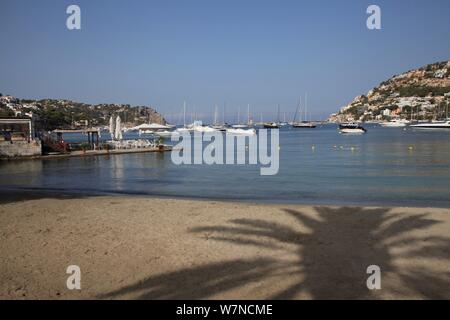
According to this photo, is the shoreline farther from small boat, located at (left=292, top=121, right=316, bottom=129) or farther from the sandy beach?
small boat, located at (left=292, top=121, right=316, bottom=129)

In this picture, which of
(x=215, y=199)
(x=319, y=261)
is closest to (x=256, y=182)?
(x=215, y=199)

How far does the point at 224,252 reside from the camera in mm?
8188

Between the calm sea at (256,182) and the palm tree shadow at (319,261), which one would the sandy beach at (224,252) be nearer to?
the palm tree shadow at (319,261)

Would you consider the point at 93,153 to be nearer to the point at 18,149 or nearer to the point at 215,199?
the point at 18,149

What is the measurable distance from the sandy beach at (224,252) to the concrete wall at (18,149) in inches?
1190

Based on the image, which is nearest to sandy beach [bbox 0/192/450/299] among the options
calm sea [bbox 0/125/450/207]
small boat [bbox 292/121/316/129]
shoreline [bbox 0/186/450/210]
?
shoreline [bbox 0/186/450/210]

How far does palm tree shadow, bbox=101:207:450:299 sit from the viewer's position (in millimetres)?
6230

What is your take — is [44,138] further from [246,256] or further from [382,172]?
[246,256]

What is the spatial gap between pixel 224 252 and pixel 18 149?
37502 millimetres

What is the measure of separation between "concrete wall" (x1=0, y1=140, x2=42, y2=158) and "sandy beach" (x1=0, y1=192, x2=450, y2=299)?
30.2 meters

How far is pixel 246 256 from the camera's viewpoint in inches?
312

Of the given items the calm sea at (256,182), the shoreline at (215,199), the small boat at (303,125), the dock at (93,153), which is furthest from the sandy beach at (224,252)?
the small boat at (303,125)

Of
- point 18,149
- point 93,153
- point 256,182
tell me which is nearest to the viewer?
point 256,182
